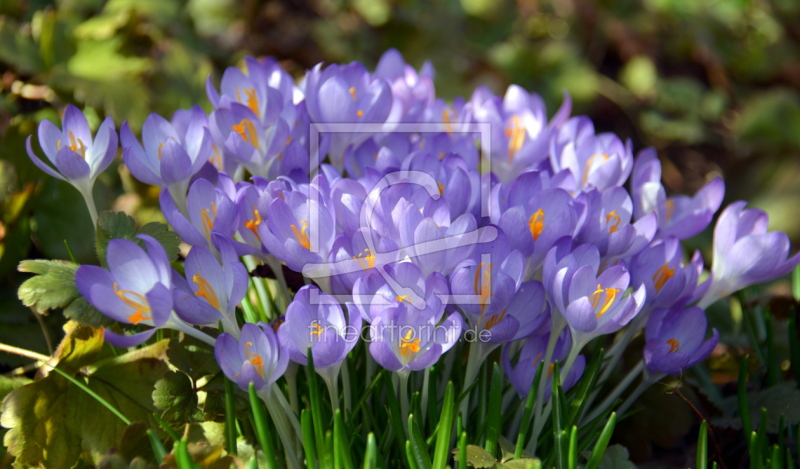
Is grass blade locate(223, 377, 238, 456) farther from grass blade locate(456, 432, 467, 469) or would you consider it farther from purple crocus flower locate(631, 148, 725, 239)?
purple crocus flower locate(631, 148, 725, 239)

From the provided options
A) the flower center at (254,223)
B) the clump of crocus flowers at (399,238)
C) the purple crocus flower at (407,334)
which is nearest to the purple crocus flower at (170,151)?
the clump of crocus flowers at (399,238)

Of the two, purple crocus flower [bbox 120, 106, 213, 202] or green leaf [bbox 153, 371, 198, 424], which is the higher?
purple crocus flower [bbox 120, 106, 213, 202]

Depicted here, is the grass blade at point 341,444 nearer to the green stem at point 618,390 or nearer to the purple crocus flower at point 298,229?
the purple crocus flower at point 298,229

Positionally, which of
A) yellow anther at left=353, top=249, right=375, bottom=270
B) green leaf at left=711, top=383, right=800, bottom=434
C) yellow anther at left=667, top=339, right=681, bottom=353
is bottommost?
green leaf at left=711, top=383, right=800, bottom=434

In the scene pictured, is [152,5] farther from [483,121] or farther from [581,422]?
[581,422]

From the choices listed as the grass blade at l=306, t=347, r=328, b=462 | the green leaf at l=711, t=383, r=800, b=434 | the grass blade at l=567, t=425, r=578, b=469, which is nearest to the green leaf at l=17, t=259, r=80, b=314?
the grass blade at l=306, t=347, r=328, b=462

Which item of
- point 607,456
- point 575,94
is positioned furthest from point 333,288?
point 575,94
